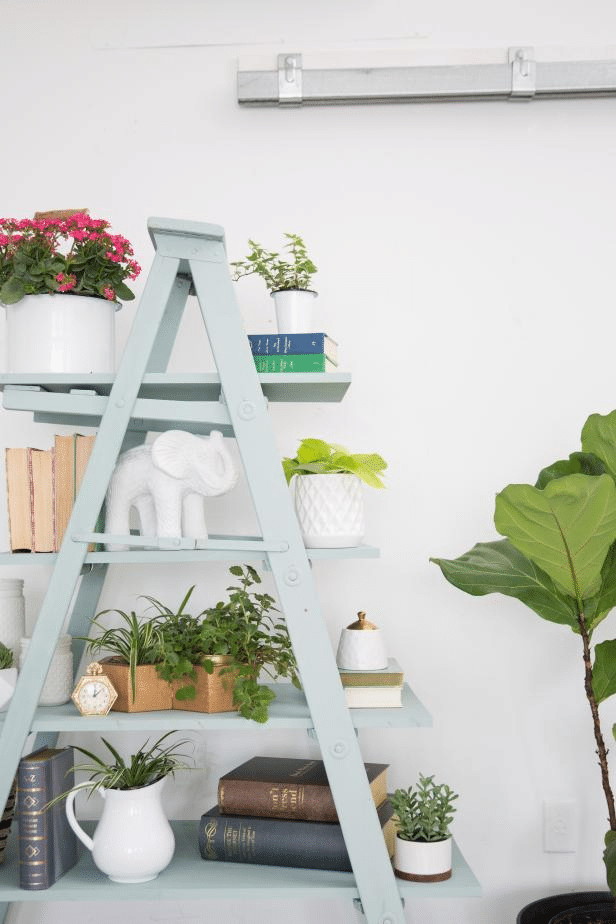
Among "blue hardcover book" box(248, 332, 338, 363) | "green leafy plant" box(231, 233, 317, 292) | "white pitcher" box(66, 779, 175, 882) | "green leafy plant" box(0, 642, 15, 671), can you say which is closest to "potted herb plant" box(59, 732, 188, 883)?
"white pitcher" box(66, 779, 175, 882)

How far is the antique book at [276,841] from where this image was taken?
62.6 inches

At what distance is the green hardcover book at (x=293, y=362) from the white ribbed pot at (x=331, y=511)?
0.66 feet

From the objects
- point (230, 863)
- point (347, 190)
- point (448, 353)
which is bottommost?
point (230, 863)

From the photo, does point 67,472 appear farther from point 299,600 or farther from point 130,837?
point 130,837

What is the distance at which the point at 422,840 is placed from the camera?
1.57m

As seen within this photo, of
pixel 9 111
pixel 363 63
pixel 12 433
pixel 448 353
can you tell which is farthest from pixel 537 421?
pixel 9 111

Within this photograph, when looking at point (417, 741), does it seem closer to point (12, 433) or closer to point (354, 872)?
point (354, 872)

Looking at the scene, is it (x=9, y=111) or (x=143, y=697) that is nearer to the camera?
(x=143, y=697)

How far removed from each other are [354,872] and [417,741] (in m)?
0.49

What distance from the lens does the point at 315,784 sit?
164cm

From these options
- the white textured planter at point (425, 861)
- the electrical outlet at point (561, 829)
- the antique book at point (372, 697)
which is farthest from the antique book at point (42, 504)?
the electrical outlet at point (561, 829)

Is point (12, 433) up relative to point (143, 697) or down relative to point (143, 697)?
up

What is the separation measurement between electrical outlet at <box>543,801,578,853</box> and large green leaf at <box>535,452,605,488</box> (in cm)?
75

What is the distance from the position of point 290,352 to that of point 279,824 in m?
0.87
